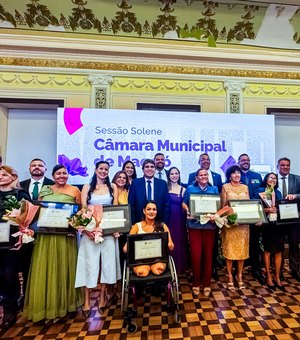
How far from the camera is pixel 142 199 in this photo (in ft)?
9.01

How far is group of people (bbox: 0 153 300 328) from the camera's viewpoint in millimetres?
2139

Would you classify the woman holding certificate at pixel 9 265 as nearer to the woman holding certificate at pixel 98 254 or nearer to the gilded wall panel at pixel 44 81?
the woman holding certificate at pixel 98 254

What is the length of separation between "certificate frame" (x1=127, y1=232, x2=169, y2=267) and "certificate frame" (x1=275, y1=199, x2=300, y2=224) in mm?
1466

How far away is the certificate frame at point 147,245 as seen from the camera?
2.18 m

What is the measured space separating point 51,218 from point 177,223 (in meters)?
1.63

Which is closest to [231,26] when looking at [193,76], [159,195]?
[193,76]

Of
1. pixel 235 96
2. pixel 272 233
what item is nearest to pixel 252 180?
pixel 272 233

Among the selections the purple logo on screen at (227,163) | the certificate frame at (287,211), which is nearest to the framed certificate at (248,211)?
the certificate frame at (287,211)

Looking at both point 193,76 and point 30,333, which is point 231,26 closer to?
point 193,76

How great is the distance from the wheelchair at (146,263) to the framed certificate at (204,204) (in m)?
0.49

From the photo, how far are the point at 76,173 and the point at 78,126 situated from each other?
2.46 ft

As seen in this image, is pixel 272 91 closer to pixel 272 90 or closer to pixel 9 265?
pixel 272 90

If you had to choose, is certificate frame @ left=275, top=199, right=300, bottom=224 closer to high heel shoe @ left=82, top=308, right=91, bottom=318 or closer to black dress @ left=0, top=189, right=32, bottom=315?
high heel shoe @ left=82, top=308, right=91, bottom=318

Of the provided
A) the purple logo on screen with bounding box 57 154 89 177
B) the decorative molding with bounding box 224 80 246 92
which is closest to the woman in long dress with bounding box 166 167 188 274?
the purple logo on screen with bounding box 57 154 89 177
